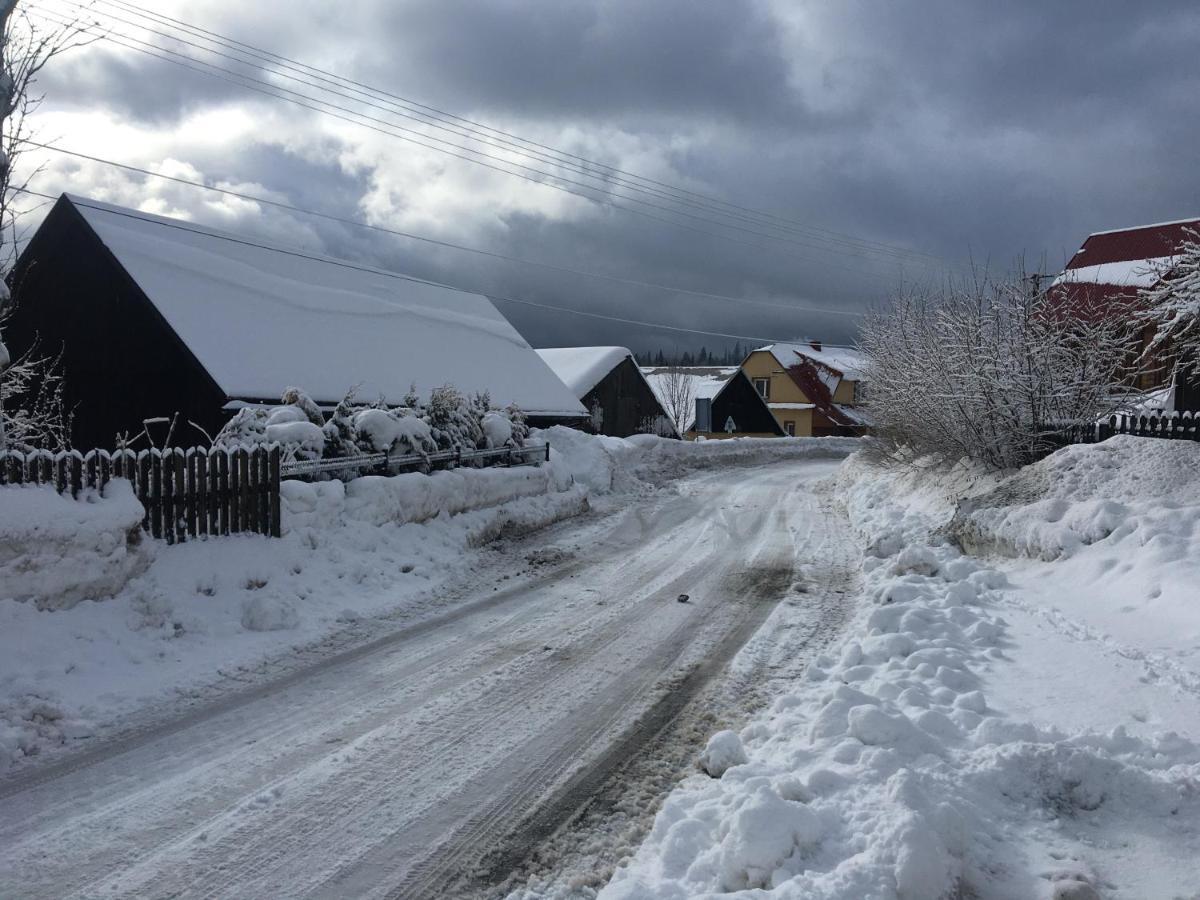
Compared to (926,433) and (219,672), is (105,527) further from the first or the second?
(926,433)

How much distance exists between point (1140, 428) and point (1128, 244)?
2047cm

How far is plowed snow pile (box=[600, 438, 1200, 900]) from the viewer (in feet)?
12.0

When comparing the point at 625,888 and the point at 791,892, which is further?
the point at 625,888

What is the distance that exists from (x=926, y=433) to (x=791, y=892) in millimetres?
16649

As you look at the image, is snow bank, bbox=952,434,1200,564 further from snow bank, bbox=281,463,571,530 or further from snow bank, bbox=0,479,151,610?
snow bank, bbox=0,479,151,610

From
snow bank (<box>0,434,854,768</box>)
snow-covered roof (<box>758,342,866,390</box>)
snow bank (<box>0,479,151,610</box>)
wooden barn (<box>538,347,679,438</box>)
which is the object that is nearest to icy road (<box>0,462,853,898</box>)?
snow bank (<box>0,434,854,768</box>)

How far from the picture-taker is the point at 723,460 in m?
35.5

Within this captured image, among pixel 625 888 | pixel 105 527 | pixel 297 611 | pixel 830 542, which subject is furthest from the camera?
pixel 830 542

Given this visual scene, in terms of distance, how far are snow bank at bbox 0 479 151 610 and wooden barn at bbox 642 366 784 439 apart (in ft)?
153

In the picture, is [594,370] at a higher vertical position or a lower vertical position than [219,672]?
higher

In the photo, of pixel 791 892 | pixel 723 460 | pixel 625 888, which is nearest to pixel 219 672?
pixel 625 888

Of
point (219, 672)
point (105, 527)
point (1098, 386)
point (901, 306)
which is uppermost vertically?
point (901, 306)

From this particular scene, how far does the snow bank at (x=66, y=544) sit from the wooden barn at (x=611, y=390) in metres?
28.9

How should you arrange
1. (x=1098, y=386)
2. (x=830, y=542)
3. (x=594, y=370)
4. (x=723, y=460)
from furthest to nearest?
(x=594, y=370) < (x=723, y=460) < (x=830, y=542) < (x=1098, y=386)
